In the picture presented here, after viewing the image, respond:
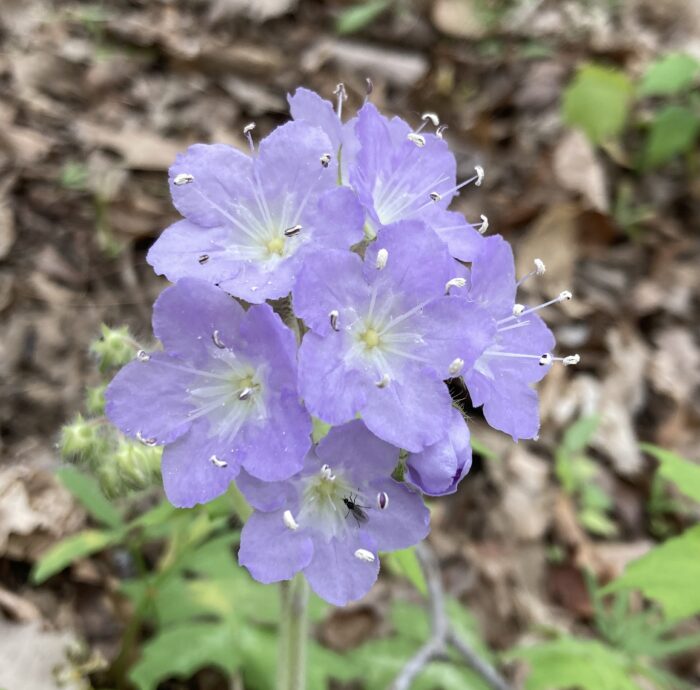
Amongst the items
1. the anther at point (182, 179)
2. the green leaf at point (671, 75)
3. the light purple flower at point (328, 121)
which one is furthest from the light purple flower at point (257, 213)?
the green leaf at point (671, 75)

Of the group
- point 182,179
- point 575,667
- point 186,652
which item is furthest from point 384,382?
point 575,667

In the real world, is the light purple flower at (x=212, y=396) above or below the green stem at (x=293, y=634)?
above

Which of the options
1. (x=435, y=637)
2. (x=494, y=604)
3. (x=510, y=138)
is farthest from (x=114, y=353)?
(x=510, y=138)

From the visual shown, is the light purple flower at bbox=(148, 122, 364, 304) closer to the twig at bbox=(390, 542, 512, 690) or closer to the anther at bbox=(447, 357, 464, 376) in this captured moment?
the anther at bbox=(447, 357, 464, 376)

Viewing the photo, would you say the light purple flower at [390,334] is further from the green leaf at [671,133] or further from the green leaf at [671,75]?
the green leaf at [671,133]

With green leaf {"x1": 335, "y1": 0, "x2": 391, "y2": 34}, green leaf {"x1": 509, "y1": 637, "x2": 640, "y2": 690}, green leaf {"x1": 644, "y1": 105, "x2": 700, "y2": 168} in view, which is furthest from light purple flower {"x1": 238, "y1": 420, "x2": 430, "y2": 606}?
green leaf {"x1": 335, "y1": 0, "x2": 391, "y2": 34}

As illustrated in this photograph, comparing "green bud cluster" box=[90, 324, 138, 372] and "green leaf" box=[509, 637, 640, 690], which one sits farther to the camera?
"green leaf" box=[509, 637, 640, 690]
